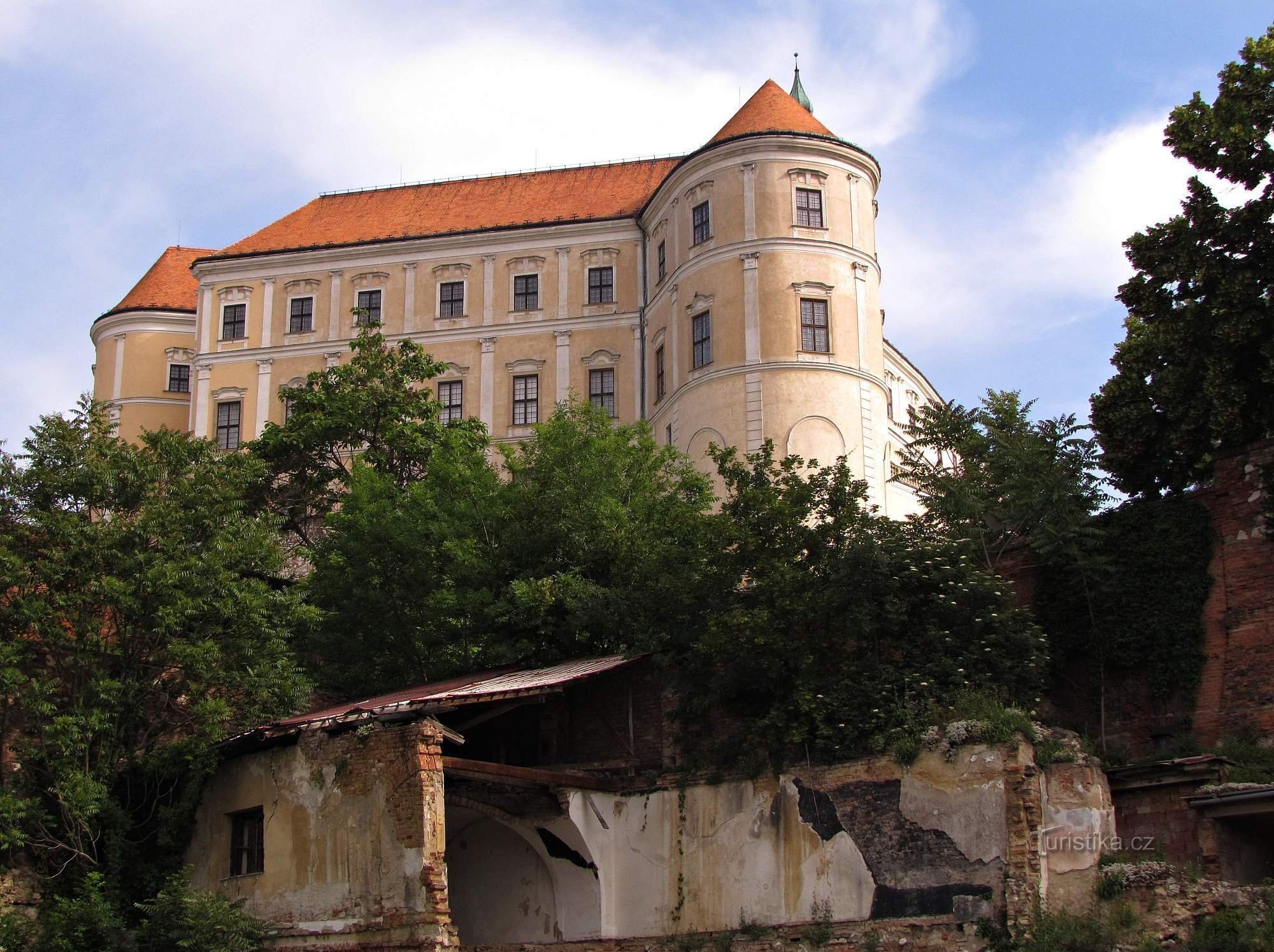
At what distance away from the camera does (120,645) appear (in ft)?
80.7

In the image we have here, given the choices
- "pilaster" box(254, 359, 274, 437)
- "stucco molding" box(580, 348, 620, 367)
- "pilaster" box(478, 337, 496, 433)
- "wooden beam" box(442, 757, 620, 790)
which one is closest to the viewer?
"wooden beam" box(442, 757, 620, 790)

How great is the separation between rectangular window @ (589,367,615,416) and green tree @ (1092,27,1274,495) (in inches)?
890

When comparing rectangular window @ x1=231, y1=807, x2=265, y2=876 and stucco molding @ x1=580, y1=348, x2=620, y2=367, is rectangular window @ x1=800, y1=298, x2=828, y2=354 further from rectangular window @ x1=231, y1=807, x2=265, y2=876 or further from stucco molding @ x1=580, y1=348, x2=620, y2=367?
rectangular window @ x1=231, y1=807, x2=265, y2=876

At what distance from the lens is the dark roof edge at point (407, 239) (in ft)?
163

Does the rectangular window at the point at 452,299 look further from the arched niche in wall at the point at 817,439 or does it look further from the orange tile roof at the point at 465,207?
the arched niche in wall at the point at 817,439

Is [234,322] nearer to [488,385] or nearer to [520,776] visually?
[488,385]

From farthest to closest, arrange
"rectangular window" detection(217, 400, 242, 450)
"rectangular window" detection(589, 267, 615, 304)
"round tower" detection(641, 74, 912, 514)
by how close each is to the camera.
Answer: "rectangular window" detection(217, 400, 242, 450)
"rectangular window" detection(589, 267, 615, 304)
"round tower" detection(641, 74, 912, 514)

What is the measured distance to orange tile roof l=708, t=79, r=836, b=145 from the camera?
144 feet

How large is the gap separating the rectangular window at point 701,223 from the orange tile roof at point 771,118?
187 centimetres

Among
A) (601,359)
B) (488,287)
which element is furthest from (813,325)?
(488,287)

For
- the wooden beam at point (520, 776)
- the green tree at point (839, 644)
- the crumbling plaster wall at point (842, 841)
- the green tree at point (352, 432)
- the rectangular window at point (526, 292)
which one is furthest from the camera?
the rectangular window at point (526, 292)

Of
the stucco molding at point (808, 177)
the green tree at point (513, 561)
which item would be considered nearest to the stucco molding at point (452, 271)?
the stucco molding at point (808, 177)

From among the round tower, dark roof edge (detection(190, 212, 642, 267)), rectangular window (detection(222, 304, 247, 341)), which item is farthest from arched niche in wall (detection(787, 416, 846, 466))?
rectangular window (detection(222, 304, 247, 341))

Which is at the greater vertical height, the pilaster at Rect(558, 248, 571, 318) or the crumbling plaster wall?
the pilaster at Rect(558, 248, 571, 318)
